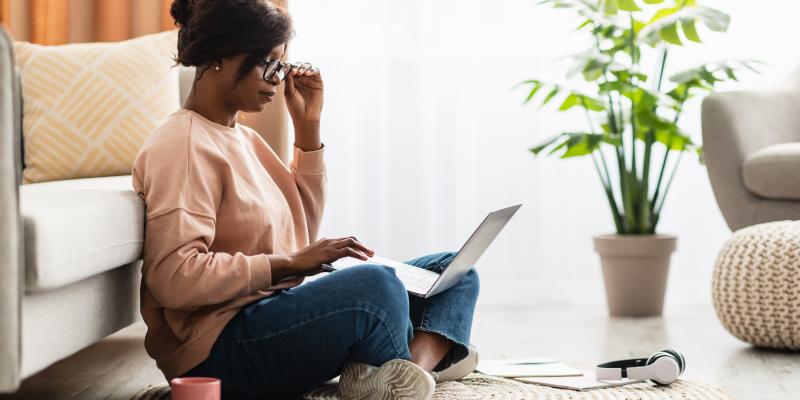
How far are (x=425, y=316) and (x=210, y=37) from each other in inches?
22.6

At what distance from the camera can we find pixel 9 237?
41.3 inches

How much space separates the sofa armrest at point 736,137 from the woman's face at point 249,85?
148 centimetres

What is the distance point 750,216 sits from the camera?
2506 millimetres

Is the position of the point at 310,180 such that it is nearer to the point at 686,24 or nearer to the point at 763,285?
the point at 763,285

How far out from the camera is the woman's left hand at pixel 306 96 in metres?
1.73

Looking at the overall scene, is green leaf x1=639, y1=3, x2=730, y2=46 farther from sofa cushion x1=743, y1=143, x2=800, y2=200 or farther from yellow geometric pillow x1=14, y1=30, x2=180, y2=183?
yellow geometric pillow x1=14, y1=30, x2=180, y2=183

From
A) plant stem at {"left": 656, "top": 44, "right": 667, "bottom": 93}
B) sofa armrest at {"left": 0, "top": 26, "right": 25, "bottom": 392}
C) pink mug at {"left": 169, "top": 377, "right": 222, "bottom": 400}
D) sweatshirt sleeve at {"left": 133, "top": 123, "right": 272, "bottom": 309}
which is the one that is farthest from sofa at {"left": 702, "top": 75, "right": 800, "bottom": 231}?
sofa armrest at {"left": 0, "top": 26, "right": 25, "bottom": 392}

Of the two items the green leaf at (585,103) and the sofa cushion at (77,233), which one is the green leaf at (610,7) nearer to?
the green leaf at (585,103)

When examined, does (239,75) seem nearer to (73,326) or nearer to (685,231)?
(73,326)

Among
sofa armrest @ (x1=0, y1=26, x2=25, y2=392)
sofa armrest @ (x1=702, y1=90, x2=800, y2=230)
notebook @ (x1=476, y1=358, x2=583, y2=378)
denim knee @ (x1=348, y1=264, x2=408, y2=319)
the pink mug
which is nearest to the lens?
sofa armrest @ (x1=0, y1=26, x2=25, y2=392)

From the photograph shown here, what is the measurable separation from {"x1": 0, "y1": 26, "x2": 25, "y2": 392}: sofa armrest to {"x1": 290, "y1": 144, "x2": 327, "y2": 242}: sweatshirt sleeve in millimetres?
701

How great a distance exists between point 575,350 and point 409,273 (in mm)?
680

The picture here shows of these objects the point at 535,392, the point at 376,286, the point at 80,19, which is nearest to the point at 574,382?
the point at 535,392

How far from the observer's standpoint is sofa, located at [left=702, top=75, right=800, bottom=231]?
2424mm
